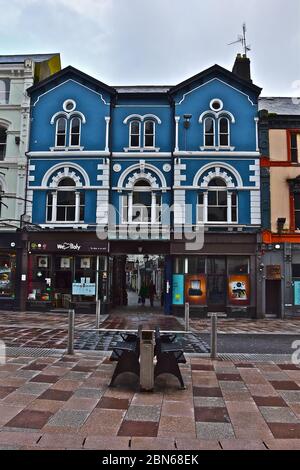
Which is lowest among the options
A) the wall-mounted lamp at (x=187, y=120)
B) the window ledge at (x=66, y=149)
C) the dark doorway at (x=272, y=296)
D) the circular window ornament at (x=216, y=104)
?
the dark doorway at (x=272, y=296)

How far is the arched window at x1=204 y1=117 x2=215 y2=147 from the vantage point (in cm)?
2070

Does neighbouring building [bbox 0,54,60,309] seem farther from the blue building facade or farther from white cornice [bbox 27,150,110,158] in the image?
white cornice [bbox 27,150,110,158]

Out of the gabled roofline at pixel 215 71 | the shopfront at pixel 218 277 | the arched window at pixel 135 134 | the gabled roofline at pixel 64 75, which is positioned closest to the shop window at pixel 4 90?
the gabled roofline at pixel 64 75

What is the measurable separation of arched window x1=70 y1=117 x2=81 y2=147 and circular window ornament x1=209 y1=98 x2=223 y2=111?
717 cm

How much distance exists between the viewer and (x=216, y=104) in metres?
20.9

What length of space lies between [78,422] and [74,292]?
50.1 ft

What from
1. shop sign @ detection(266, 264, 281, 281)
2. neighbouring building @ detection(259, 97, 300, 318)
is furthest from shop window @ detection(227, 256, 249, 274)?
shop sign @ detection(266, 264, 281, 281)

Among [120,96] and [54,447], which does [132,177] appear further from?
[54,447]

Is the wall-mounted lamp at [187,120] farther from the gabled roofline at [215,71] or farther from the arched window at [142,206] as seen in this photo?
the arched window at [142,206]

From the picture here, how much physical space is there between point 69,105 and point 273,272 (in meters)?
14.0

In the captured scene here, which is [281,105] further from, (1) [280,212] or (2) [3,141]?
(2) [3,141]

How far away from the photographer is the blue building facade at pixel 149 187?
19.9m

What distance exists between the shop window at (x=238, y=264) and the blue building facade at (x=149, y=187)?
0.17 feet

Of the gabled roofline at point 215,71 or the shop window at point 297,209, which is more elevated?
the gabled roofline at point 215,71
